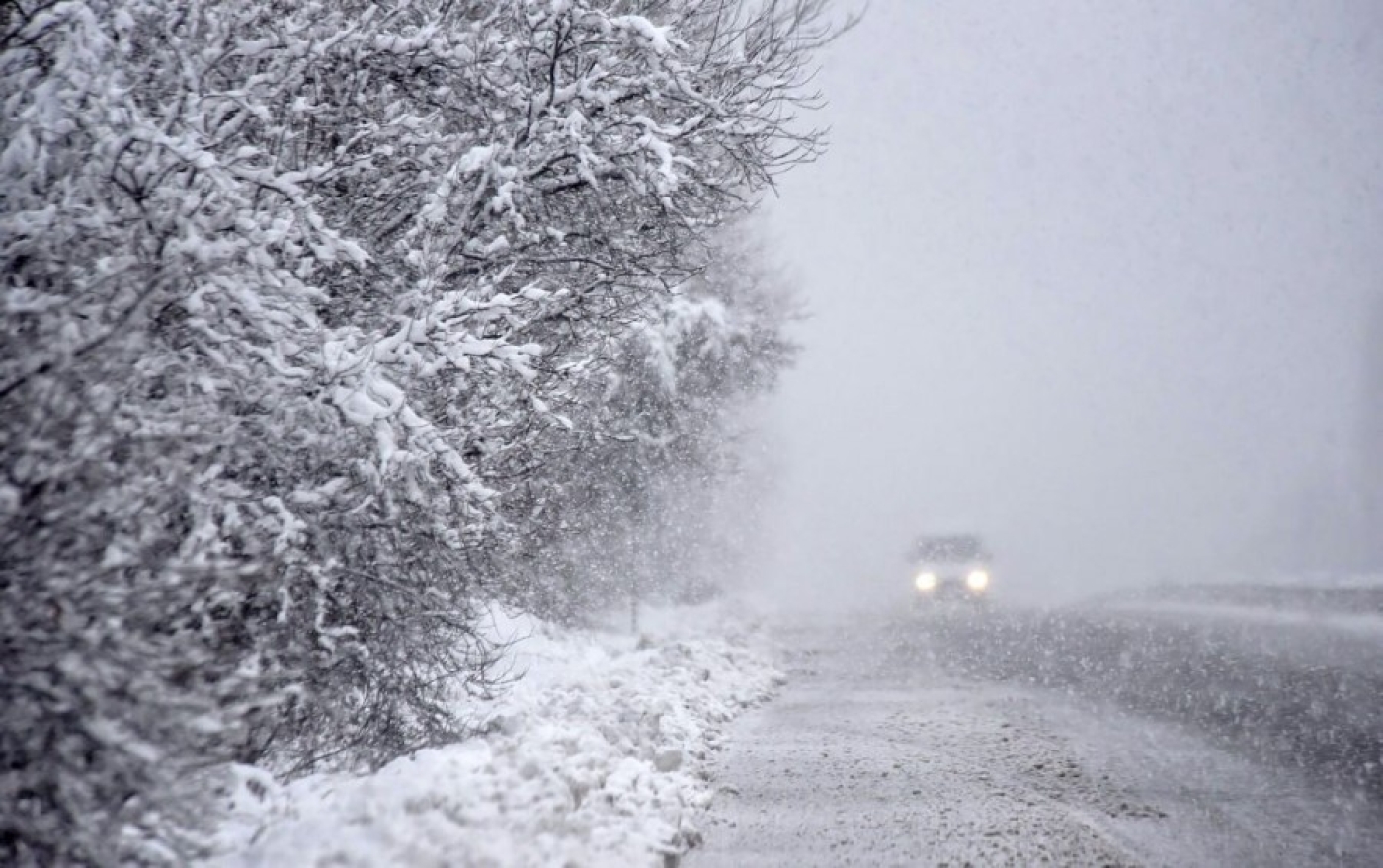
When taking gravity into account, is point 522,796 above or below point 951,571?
below

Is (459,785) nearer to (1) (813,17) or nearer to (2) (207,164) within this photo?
(2) (207,164)

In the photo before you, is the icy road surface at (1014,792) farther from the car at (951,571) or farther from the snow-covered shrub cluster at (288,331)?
the car at (951,571)

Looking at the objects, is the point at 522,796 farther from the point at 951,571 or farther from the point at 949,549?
the point at 949,549

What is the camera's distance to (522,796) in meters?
4.64

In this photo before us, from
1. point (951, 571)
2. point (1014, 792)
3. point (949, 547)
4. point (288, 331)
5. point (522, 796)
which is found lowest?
point (1014, 792)

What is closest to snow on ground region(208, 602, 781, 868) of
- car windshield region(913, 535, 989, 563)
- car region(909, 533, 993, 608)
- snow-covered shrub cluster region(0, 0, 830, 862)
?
snow-covered shrub cluster region(0, 0, 830, 862)

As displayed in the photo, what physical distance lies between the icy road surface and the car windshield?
12.3 metres

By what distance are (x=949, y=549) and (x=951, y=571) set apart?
1.05 metres

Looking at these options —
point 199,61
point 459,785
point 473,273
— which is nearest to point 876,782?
point 459,785

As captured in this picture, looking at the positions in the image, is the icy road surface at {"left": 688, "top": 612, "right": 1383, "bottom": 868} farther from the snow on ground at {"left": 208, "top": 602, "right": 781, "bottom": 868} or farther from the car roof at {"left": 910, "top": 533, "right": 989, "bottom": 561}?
the car roof at {"left": 910, "top": 533, "right": 989, "bottom": 561}

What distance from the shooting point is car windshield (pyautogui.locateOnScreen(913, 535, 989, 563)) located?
21.9m

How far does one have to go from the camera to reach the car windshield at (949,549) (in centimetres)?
2192

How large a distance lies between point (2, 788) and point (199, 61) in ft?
9.56

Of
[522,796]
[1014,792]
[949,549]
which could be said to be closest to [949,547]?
[949,549]
